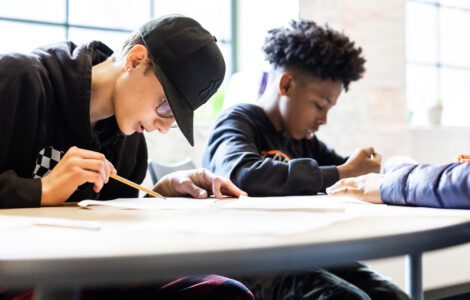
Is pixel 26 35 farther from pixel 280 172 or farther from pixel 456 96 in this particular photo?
pixel 456 96

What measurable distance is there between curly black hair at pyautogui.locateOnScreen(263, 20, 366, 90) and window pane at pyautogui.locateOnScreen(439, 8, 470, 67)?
5.67ft

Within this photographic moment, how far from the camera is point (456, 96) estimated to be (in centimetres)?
319

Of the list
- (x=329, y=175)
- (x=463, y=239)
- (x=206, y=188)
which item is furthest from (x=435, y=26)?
(x=463, y=239)

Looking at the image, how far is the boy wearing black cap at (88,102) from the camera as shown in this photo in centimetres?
80

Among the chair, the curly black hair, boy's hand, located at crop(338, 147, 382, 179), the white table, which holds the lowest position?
the chair

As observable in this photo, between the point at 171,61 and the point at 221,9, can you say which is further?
the point at 221,9

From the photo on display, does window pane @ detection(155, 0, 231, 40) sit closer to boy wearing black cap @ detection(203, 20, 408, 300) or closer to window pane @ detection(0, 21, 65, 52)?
window pane @ detection(0, 21, 65, 52)

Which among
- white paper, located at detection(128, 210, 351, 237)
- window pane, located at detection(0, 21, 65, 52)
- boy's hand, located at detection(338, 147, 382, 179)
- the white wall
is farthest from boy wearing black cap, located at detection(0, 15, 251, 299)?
the white wall

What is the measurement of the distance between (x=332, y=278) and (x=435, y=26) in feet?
8.64

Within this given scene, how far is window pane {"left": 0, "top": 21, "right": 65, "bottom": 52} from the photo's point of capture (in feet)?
6.36

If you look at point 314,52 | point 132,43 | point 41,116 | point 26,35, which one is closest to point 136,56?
point 132,43

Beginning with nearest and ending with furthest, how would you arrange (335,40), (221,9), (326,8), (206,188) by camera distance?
(206,188)
(335,40)
(326,8)
(221,9)

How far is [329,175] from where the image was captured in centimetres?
126

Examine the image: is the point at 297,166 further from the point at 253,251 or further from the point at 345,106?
the point at 345,106
